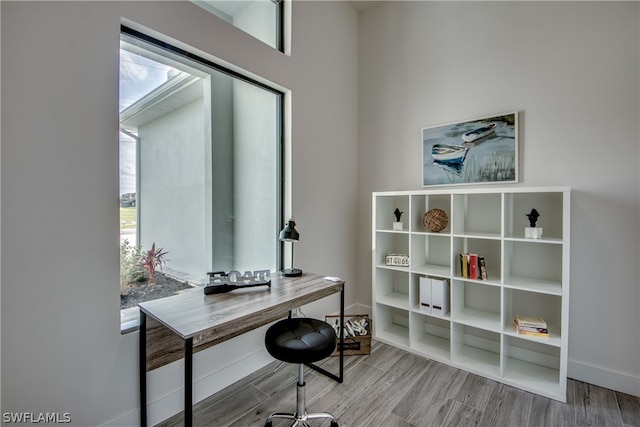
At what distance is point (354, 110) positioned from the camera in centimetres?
318

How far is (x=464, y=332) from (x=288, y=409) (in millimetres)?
1693

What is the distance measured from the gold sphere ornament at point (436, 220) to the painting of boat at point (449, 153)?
0.50m

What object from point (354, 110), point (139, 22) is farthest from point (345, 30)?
point (139, 22)

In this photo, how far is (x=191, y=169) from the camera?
1964 millimetres

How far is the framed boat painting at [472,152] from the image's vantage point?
2275mm

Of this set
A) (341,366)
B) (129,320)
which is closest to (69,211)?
(129,320)

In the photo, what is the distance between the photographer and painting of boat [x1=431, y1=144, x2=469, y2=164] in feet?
8.21

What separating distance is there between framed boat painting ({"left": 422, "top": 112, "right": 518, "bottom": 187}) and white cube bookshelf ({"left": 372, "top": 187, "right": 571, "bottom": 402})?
6.9 inches

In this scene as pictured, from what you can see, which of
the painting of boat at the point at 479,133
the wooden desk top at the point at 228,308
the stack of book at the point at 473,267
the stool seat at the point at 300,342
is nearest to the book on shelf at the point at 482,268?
the stack of book at the point at 473,267

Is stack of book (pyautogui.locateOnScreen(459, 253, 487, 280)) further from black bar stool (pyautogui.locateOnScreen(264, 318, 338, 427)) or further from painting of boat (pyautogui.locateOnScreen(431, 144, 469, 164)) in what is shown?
black bar stool (pyautogui.locateOnScreen(264, 318, 338, 427))

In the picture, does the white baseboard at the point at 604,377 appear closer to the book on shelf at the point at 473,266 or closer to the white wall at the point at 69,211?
the book on shelf at the point at 473,266

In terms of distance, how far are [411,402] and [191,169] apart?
2.19 metres

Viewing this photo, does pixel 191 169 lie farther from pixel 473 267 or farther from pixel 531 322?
pixel 531 322

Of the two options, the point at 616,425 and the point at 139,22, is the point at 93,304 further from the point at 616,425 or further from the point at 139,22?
the point at 616,425
